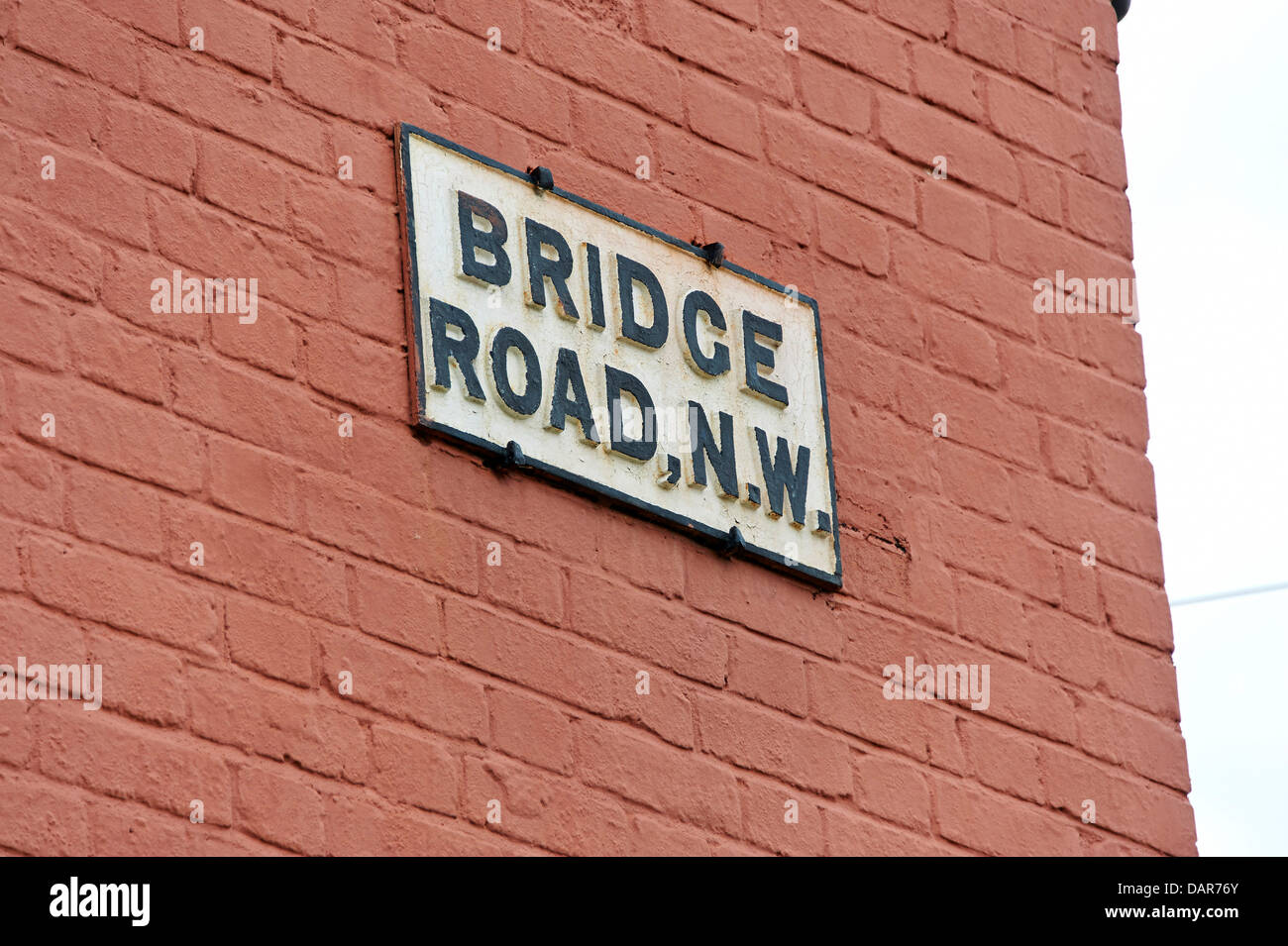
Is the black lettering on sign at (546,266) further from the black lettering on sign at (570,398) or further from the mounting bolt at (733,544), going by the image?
the mounting bolt at (733,544)

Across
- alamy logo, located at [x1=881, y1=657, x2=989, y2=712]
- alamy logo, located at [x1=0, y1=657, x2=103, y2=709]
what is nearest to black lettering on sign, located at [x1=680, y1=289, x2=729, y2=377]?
alamy logo, located at [x1=881, y1=657, x2=989, y2=712]

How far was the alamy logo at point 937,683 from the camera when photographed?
404 cm

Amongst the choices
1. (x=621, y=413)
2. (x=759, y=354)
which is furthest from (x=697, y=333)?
(x=621, y=413)

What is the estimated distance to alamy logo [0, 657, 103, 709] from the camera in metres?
3.06

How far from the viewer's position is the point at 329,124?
3684 mm

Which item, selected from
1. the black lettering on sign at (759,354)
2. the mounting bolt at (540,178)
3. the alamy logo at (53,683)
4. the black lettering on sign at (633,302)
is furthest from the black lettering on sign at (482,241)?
the alamy logo at (53,683)

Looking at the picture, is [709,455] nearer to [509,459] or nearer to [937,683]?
[509,459]

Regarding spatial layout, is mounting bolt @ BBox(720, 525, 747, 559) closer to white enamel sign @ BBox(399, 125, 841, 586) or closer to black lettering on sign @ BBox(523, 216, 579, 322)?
white enamel sign @ BBox(399, 125, 841, 586)

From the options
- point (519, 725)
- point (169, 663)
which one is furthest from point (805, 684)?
point (169, 663)

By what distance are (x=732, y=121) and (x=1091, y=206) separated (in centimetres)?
94

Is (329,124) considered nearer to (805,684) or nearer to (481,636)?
(481,636)

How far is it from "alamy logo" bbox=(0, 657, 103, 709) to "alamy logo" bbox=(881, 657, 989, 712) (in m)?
1.50
